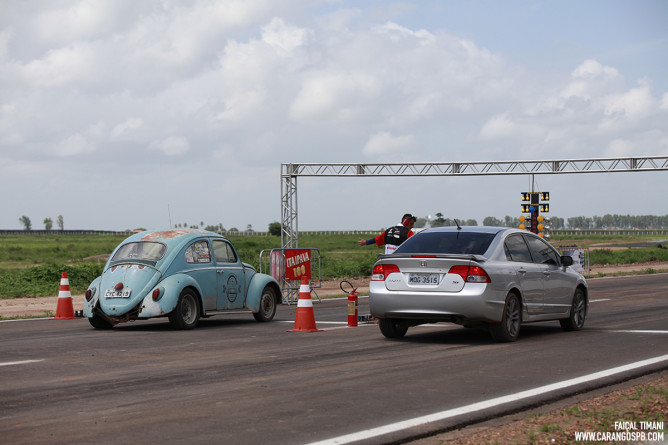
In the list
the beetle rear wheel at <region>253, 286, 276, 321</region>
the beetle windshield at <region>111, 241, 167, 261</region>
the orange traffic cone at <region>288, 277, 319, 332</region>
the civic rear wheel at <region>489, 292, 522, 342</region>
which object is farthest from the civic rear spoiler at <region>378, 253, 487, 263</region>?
the beetle rear wheel at <region>253, 286, 276, 321</region>

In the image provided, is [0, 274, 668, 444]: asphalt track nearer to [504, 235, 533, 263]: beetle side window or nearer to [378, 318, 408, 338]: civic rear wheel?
[378, 318, 408, 338]: civic rear wheel

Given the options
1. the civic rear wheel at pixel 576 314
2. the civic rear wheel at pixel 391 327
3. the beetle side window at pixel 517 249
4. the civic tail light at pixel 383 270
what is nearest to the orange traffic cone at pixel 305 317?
the civic rear wheel at pixel 391 327

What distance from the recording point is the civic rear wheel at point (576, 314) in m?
14.4

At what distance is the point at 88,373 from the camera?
949 cm

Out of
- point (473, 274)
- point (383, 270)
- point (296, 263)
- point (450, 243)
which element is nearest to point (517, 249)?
point (450, 243)

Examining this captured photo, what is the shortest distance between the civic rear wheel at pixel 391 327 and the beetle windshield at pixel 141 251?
4.29 metres

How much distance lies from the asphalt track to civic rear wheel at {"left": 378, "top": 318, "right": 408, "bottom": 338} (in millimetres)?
142

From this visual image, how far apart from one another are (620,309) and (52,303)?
1490cm

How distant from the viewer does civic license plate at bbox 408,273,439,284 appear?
12.3 meters

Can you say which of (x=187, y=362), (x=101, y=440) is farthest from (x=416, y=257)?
(x=101, y=440)

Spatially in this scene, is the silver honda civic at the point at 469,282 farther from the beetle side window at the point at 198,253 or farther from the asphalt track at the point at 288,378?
the beetle side window at the point at 198,253

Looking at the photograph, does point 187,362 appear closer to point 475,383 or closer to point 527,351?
point 475,383

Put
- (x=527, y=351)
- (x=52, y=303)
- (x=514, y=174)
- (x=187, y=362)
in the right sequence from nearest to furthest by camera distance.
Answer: (x=187, y=362) < (x=527, y=351) < (x=52, y=303) < (x=514, y=174)

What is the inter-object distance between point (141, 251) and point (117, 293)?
978 millimetres
